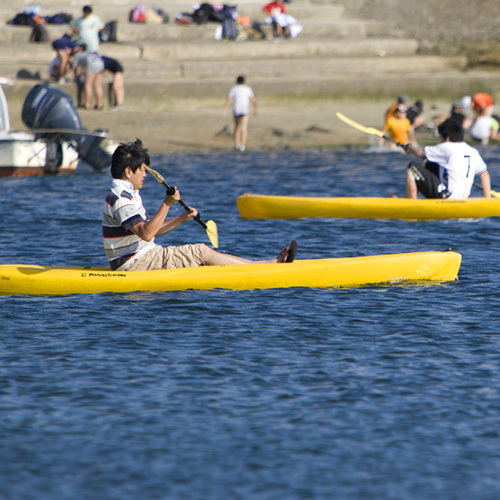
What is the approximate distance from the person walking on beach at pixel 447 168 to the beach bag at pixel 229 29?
1336 cm

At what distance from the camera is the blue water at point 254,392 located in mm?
4824

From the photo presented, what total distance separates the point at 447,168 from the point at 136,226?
5496 millimetres

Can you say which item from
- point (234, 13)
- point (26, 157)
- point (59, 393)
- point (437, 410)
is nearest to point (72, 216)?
point (26, 157)

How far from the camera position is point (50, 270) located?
8195mm

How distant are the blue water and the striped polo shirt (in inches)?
13.8

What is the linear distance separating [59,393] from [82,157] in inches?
459

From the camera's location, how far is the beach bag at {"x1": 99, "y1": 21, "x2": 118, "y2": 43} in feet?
76.0

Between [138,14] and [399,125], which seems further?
[138,14]

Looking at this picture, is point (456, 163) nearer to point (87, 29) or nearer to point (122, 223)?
point (122, 223)

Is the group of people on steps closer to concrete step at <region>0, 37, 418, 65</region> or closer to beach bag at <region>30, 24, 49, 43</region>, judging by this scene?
concrete step at <region>0, 37, 418, 65</region>

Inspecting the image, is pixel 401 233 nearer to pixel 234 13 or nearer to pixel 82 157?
pixel 82 157

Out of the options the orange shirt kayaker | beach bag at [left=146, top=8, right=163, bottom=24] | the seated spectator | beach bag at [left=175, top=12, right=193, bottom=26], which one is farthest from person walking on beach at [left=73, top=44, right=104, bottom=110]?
the seated spectator

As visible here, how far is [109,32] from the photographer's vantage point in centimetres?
2331

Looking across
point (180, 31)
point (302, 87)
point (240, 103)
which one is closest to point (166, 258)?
point (240, 103)
